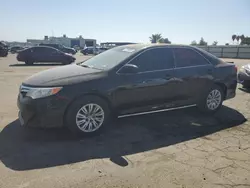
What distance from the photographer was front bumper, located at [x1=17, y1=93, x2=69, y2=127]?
427cm

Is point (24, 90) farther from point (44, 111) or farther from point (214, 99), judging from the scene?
point (214, 99)

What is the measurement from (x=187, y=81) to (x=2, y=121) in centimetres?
391

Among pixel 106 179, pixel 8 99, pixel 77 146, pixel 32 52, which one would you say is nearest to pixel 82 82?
pixel 77 146

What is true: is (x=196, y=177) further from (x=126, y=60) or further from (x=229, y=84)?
(x=229, y=84)

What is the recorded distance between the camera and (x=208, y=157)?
3990 millimetres

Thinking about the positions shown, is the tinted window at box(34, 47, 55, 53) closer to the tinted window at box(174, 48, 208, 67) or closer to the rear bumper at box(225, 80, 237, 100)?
the tinted window at box(174, 48, 208, 67)

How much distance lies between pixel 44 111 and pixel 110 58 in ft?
6.04

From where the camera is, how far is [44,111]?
4.28 meters

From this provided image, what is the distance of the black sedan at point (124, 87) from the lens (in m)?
4.36

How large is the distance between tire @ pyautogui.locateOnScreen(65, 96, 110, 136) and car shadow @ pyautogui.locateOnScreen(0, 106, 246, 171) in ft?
0.47

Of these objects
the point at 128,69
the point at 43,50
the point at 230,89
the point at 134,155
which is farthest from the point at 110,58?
the point at 43,50

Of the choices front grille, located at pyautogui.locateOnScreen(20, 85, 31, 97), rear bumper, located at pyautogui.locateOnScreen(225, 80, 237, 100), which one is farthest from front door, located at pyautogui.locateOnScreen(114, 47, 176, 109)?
rear bumper, located at pyautogui.locateOnScreen(225, 80, 237, 100)

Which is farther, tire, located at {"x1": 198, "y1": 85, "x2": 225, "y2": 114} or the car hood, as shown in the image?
tire, located at {"x1": 198, "y1": 85, "x2": 225, "y2": 114}

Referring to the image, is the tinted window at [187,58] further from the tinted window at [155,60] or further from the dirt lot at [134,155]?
the dirt lot at [134,155]
